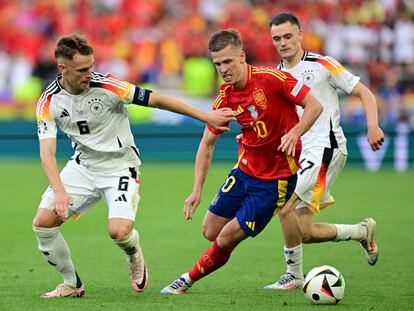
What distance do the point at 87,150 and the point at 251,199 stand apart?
1.43m

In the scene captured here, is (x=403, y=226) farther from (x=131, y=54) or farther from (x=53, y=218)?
(x=131, y=54)

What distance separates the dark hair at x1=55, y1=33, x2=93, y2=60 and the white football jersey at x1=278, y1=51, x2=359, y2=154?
228 centimetres

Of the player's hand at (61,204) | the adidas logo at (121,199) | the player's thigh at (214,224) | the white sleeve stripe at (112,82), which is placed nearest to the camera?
the player's hand at (61,204)

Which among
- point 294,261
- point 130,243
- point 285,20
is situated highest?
point 285,20

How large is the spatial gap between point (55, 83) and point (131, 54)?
15.8 metres

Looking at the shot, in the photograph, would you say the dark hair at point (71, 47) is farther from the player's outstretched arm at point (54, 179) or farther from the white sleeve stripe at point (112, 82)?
the player's outstretched arm at point (54, 179)

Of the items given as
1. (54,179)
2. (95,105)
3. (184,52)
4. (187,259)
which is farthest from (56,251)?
(184,52)

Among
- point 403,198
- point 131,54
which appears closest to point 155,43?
point 131,54

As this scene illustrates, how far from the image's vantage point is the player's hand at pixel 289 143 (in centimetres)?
749

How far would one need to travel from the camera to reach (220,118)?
7566 mm

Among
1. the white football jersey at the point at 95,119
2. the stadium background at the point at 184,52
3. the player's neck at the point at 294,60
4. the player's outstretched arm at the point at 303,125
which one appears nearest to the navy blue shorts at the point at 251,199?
the player's outstretched arm at the point at 303,125

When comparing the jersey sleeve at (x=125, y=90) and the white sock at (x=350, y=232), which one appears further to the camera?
the white sock at (x=350, y=232)

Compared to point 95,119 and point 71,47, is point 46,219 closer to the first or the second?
point 95,119

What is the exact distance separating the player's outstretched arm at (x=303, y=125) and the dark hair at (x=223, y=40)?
2.37 feet
